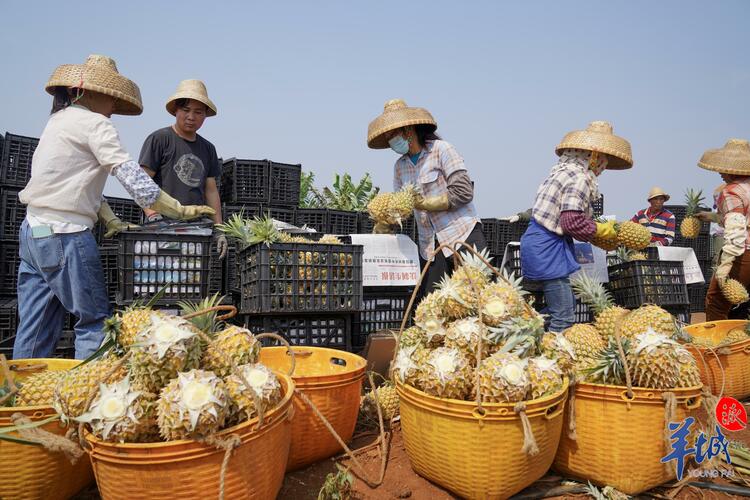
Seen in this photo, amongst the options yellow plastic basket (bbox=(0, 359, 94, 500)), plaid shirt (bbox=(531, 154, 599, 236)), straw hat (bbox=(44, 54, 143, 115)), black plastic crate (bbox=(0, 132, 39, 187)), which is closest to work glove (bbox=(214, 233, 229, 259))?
straw hat (bbox=(44, 54, 143, 115))

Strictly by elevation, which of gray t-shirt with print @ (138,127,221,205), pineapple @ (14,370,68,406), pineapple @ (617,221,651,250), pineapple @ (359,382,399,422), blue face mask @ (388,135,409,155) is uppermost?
blue face mask @ (388,135,409,155)

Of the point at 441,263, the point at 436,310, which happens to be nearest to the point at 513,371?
the point at 436,310

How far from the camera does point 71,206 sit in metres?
3.57

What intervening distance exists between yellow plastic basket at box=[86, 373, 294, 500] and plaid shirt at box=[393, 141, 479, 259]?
3.19 metres

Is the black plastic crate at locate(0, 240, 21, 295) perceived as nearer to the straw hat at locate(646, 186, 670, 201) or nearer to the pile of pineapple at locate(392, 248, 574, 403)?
the pile of pineapple at locate(392, 248, 574, 403)

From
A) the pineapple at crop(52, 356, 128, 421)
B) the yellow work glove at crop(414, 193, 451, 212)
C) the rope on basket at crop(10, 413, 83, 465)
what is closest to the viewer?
the rope on basket at crop(10, 413, 83, 465)

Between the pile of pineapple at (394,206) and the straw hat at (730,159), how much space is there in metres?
3.89

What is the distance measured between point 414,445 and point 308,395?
67 centimetres

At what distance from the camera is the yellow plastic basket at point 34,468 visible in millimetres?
2082

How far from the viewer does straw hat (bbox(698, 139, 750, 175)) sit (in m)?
5.63

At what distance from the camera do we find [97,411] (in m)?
1.90

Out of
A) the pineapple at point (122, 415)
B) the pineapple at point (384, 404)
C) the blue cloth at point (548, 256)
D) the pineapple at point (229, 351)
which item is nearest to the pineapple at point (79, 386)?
the pineapple at point (122, 415)

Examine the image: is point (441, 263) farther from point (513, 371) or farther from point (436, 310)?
point (513, 371)

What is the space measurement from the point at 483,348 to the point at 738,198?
15.7ft
